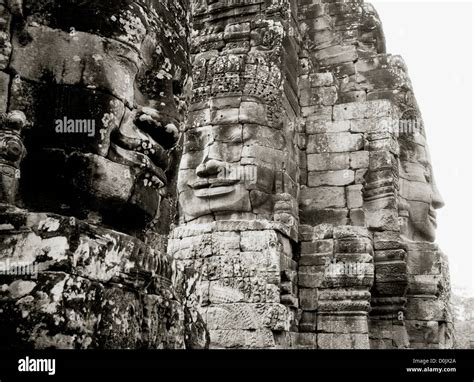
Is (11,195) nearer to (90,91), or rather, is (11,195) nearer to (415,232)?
(90,91)

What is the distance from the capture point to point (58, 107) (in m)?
2.64

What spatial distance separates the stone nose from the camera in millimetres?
8930

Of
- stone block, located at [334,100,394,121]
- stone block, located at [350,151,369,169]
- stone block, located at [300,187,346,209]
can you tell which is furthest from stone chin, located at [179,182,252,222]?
stone block, located at [334,100,394,121]

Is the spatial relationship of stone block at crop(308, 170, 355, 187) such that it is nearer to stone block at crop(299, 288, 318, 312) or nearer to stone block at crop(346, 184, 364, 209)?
stone block at crop(346, 184, 364, 209)

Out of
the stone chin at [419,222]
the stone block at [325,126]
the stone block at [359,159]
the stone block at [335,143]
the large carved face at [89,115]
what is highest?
the stone block at [325,126]

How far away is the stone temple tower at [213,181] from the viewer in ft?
7.99

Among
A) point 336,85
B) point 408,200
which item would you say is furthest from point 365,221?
point 336,85

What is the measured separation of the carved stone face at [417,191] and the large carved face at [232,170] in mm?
2092

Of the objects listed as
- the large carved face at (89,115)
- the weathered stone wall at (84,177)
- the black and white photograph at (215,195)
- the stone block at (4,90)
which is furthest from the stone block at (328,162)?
the stone block at (4,90)

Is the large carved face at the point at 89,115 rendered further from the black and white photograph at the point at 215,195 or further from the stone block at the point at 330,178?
the stone block at the point at 330,178

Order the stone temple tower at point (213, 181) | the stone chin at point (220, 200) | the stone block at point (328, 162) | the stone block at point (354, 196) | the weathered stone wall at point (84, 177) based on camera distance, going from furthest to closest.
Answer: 1. the stone block at point (328, 162)
2. the stone block at point (354, 196)
3. the stone chin at point (220, 200)
4. the stone temple tower at point (213, 181)
5. the weathered stone wall at point (84, 177)

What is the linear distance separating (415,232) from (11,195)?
866cm

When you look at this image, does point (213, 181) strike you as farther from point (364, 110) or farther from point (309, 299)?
point (364, 110)

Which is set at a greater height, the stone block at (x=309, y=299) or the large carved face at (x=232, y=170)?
the large carved face at (x=232, y=170)
